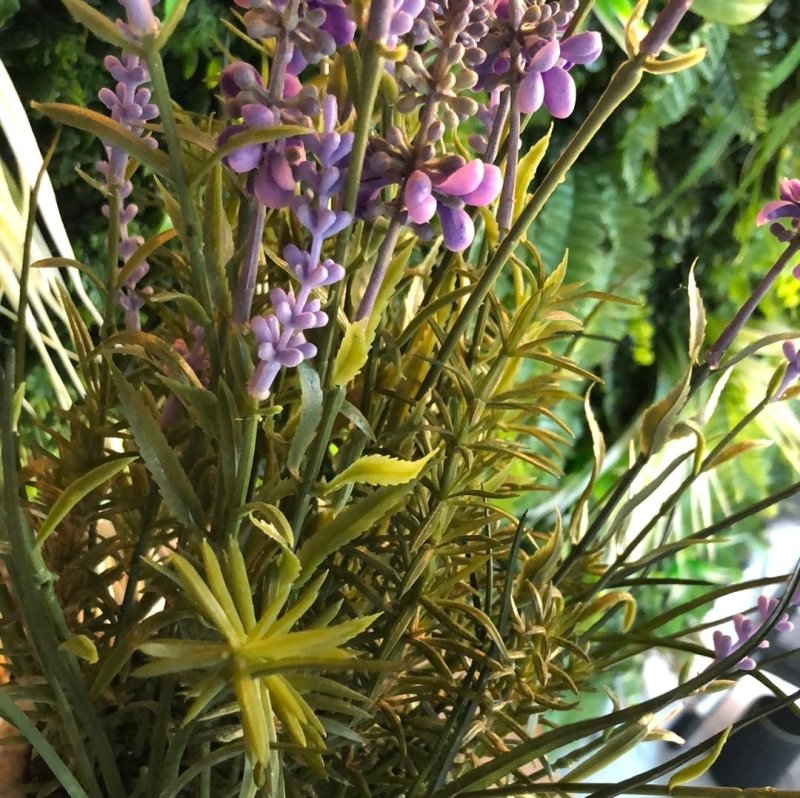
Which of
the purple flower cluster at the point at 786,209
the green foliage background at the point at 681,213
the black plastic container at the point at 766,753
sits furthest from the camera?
the green foliage background at the point at 681,213

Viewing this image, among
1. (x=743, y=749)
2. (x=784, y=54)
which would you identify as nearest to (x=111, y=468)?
(x=743, y=749)

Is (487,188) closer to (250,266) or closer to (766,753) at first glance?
(250,266)

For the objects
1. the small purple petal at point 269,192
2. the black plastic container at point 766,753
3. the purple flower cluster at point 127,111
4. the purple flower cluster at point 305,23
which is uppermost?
the purple flower cluster at point 127,111

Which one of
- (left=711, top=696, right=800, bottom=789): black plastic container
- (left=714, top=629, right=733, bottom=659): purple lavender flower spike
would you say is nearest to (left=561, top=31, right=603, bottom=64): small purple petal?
(left=714, top=629, right=733, bottom=659): purple lavender flower spike

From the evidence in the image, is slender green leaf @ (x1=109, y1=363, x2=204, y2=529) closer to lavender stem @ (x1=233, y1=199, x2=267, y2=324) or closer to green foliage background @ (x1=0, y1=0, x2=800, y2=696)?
lavender stem @ (x1=233, y1=199, x2=267, y2=324)

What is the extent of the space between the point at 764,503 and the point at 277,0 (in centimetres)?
23

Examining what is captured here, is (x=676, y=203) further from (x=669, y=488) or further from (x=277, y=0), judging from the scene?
(x=277, y=0)

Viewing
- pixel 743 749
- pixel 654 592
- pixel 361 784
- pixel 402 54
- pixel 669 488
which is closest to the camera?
pixel 402 54

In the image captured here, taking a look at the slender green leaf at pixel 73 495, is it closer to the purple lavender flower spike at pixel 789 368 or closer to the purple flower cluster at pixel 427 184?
the purple flower cluster at pixel 427 184

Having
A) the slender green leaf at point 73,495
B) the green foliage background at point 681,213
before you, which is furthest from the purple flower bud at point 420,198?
the green foliage background at point 681,213

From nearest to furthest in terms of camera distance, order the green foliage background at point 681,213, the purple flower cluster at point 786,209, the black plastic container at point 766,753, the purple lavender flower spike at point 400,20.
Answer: the purple lavender flower spike at point 400,20
the purple flower cluster at point 786,209
the black plastic container at point 766,753
the green foliage background at point 681,213

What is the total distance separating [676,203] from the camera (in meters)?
1.02

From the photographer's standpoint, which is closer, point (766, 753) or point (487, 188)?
point (487, 188)

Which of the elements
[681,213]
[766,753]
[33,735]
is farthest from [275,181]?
[681,213]
